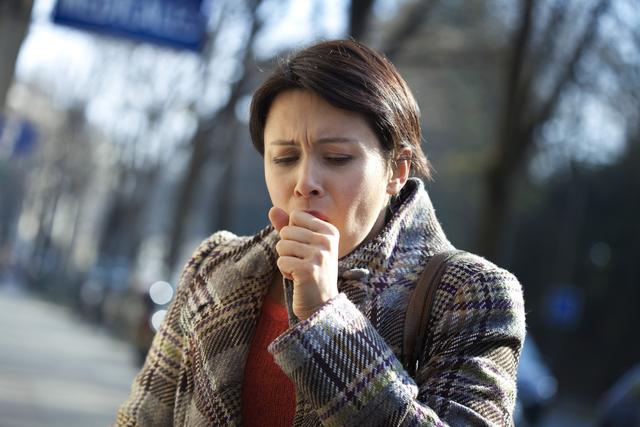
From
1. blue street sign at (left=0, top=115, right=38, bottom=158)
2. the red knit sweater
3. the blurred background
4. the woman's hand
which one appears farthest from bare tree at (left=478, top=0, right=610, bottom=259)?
the woman's hand

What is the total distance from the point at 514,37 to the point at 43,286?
116 ft

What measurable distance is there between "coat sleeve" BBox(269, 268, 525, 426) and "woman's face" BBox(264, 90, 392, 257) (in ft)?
Answer: 0.58

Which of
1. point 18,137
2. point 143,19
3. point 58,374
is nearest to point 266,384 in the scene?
point 143,19

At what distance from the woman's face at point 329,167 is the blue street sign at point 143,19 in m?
5.90

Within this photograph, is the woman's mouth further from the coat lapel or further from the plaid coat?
the coat lapel

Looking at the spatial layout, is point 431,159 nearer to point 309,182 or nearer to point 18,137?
point 18,137

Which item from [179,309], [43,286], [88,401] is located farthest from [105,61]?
[179,309]

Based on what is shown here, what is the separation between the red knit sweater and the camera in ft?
7.00

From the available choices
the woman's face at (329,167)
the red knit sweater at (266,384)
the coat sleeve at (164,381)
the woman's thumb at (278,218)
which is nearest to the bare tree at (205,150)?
the coat sleeve at (164,381)

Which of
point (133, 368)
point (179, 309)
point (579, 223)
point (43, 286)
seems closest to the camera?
point (179, 309)

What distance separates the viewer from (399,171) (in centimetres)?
217

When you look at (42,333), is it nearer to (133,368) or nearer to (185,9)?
(133,368)

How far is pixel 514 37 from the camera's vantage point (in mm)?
12266

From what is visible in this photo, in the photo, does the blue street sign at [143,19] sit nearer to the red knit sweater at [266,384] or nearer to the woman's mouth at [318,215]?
the red knit sweater at [266,384]
